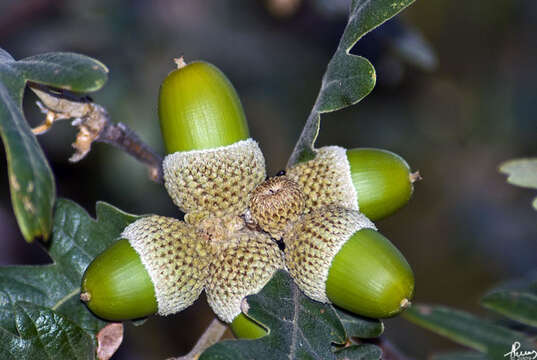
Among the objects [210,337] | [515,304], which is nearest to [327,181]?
[210,337]

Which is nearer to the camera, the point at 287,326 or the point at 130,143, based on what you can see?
the point at 287,326

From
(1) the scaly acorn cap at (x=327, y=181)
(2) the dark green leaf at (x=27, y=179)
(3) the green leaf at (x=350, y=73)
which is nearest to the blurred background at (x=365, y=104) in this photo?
(3) the green leaf at (x=350, y=73)

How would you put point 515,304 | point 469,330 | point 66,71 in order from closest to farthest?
point 66,71 → point 515,304 → point 469,330

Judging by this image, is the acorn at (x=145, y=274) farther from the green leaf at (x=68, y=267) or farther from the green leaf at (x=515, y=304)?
the green leaf at (x=515, y=304)

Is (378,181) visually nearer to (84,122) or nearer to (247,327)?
(247,327)

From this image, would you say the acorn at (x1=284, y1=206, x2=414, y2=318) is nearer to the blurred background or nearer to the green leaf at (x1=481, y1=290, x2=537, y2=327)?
the green leaf at (x1=481, y1=290, x2=537, y2=327)

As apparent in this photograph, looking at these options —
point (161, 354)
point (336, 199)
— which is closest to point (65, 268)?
point (336, 199)
